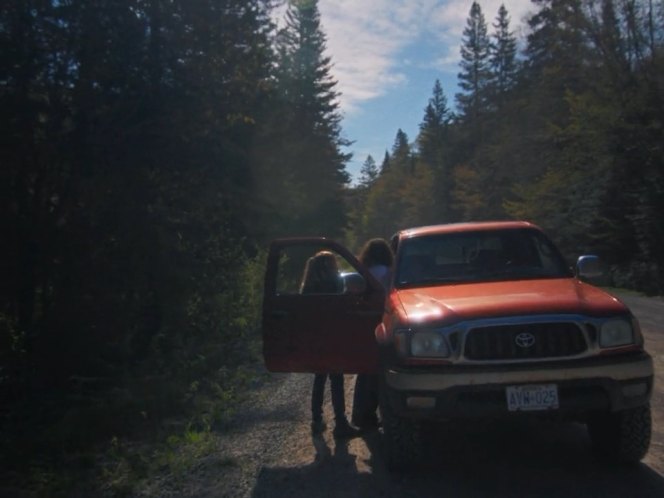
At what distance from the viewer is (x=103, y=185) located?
11.1m

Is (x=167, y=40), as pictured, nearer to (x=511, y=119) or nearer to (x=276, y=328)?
(x=276, y=328)

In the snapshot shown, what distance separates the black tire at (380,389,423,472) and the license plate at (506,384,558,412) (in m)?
0.84

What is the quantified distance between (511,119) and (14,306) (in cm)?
5132

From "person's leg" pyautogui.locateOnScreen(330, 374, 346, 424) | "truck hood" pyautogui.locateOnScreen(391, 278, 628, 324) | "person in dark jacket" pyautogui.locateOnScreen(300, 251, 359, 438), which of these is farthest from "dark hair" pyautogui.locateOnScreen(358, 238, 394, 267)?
"truck hood" pyautogui.locateOnScreen(391, 278, 628, 324)

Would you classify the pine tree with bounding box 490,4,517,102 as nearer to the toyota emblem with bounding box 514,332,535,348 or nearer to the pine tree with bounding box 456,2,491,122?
the pine tree with bounding box 456,2,491,122

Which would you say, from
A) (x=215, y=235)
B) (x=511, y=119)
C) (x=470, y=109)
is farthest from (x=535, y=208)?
(x=470, y=109)

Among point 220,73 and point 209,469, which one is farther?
point 220,73

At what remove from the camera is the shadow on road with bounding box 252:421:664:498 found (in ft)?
17.2

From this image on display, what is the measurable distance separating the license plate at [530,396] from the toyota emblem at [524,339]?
0.99 feet

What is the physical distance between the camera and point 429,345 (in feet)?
17.4

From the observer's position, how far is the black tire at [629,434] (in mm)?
5422

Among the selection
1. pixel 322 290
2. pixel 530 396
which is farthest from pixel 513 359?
pixel 322 290

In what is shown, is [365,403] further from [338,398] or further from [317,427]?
[317,427]

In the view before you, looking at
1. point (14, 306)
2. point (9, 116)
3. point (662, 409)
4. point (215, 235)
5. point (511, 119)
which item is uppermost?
point (511, 119)
